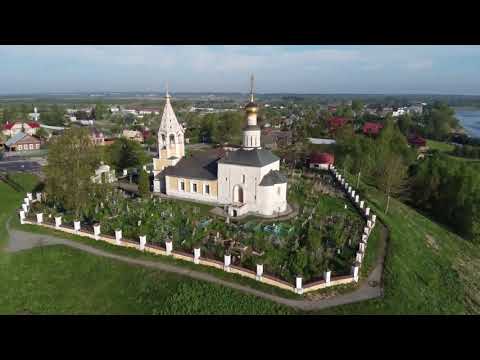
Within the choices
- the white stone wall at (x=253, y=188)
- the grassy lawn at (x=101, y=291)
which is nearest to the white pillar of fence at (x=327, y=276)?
the grassy lawn at (x=101, y=291)

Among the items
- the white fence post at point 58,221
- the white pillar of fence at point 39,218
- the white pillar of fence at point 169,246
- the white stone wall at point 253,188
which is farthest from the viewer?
the white stone wall at point 253,188

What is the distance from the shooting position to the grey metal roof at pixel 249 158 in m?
24.3

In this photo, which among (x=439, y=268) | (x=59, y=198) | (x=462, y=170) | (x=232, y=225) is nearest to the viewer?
(x=439, y=268)

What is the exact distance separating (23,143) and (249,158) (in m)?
44.8

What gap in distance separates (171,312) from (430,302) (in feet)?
40.0

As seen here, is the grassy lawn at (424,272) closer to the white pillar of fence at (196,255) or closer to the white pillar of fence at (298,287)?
the white pillar of fence at (298,287)

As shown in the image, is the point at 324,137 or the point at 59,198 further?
the point at 324,137

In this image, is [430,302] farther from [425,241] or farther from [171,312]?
[171,312]

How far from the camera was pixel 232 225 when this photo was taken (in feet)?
71.5

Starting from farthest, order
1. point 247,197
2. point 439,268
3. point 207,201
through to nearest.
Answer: point 207,201 → point 247,197 → point 439,268

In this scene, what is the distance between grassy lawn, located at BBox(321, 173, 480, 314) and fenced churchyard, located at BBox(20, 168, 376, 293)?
1.69 m

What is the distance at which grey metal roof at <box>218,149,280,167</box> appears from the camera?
79.8 ft

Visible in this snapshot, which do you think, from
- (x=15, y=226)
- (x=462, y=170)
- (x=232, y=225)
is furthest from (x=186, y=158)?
(x=462, y=170)

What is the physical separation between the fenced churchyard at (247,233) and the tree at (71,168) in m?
1.43
